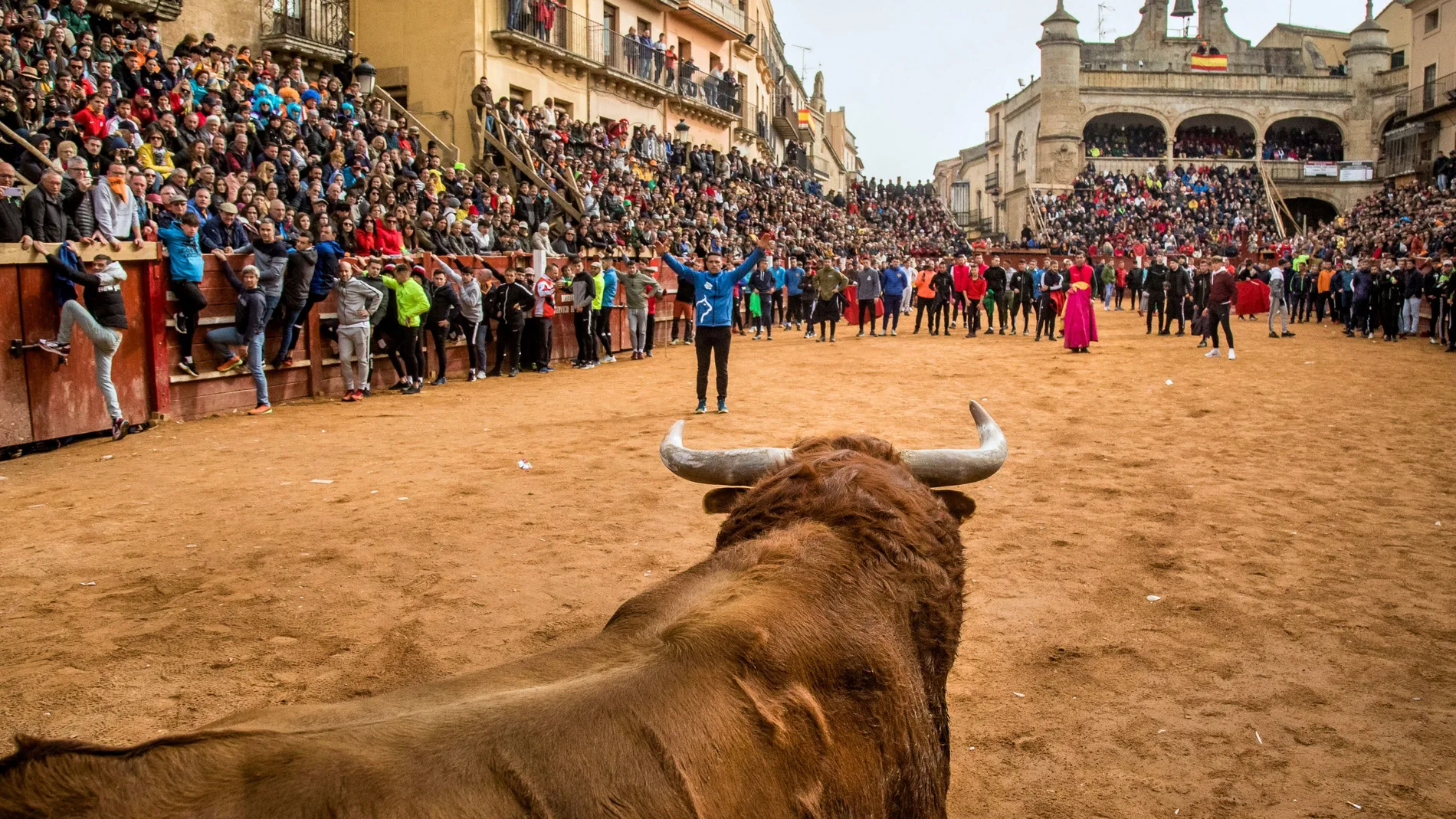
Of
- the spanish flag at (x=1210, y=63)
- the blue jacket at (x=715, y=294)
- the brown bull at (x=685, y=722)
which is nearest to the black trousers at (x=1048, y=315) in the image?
the blue jacket at (x=715, y=294)

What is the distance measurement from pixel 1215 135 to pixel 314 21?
54.7 metres

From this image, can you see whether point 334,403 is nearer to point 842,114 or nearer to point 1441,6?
point 1441,6

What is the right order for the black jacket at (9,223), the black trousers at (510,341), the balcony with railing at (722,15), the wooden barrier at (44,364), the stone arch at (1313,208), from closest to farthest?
the wooden barrier at (44,364) → the black jacket at (9,223) → the black trousers at (510,341) → the balcony with railing at (722,15) → the stone arch at (1313,208)

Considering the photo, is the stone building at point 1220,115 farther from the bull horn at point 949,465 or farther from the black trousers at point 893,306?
the bull horn at point 949,465

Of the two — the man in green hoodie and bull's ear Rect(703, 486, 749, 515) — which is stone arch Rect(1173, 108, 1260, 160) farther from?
bull's ear Rect(703, 486, 749, 515)

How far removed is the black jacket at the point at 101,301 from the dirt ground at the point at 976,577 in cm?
123

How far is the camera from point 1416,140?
4991cm

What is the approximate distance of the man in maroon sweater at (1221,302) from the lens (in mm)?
17844

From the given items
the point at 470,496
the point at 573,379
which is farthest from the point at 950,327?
the point at 470,496

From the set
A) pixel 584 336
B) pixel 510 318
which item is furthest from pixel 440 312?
pixel 584 336

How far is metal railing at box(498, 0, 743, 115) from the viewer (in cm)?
2909

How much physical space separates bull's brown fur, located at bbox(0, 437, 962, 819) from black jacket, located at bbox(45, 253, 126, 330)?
958 cm

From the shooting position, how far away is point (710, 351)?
1199 centimetres

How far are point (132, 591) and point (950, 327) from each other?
998 inches
